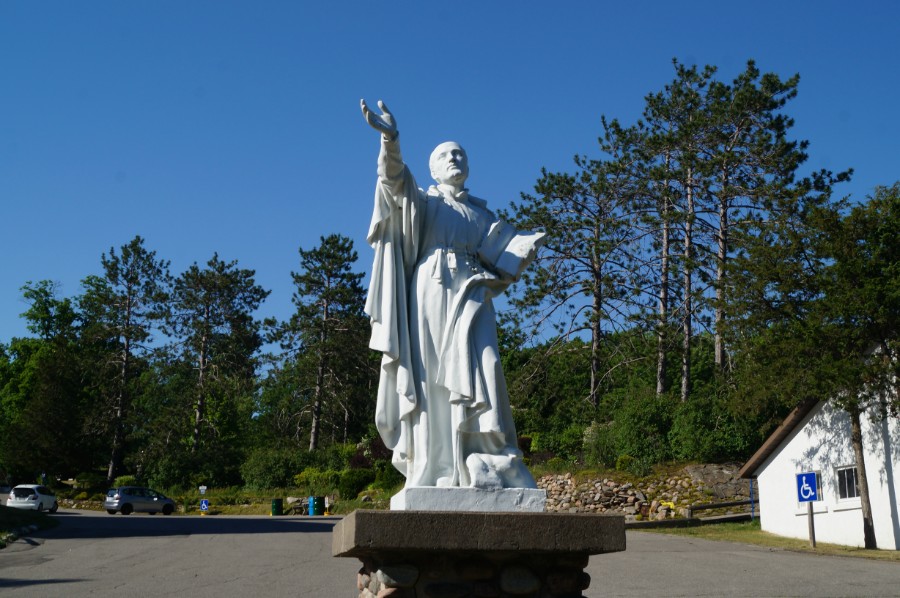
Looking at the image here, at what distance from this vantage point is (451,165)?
661 cm

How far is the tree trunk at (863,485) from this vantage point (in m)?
19.1

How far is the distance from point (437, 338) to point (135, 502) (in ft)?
116

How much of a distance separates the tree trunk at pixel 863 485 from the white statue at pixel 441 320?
49.4ft

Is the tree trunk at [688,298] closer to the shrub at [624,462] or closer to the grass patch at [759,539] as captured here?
the shrub at [624,462]

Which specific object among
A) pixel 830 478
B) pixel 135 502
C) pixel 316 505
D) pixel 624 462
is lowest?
pixel 316 505

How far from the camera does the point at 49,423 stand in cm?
5272

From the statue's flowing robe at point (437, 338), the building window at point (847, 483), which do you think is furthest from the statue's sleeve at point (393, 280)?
the building window at point (847, 483)

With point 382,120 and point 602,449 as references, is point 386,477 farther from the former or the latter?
point 382,120

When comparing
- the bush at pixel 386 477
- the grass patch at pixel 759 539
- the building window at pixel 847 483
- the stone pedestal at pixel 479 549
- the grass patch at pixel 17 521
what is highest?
the bush at pixel 386 477

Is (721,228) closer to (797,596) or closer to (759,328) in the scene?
(759,328)

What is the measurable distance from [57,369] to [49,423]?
3545 millimetres

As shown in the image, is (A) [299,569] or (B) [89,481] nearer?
(A) [299,569]

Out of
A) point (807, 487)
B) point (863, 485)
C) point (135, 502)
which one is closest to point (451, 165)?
point (807, 487)

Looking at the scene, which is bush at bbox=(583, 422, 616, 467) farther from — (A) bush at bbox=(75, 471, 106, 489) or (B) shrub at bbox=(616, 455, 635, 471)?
(A) bush at bbox=(75, 471, 106, 489)
